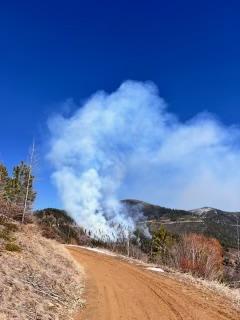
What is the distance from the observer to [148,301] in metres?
17.0

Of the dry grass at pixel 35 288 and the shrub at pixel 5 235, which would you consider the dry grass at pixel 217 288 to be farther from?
the shrub at pixel 5 235

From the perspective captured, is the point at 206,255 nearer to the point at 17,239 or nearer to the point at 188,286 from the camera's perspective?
the point at 188,286

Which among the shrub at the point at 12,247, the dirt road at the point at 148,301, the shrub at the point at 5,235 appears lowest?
the dirt road at the point at 148,301

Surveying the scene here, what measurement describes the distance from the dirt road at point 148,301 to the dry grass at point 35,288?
2.14ft

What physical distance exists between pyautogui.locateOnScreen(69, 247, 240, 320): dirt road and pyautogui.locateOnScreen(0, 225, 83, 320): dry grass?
653 millimetres

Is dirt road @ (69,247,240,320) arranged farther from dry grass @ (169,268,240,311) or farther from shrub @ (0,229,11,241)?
shrub @ (0,229,11,241)

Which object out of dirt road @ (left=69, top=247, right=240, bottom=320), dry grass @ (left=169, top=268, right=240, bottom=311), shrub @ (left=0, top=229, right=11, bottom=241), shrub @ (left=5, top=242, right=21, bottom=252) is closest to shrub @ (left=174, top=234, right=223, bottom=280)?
dry grass @ (left=169, top=268, right=240, bottom=311)

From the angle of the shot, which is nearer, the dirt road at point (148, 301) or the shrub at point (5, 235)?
the dirt road at point (148, 301)

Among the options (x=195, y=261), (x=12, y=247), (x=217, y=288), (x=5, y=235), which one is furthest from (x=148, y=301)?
(x=195, y=261)

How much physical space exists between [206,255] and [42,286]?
16.1 m

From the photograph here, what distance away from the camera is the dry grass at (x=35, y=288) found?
12.6m

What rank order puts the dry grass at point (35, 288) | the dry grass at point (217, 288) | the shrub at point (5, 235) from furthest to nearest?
the shrub at point (5, 235)
the dry grass at point (217, 288)
the dry grass at point (35, 288)

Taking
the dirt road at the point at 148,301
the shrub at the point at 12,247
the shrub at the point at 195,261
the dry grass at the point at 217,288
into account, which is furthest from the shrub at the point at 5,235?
the shrub at the point at 195,261

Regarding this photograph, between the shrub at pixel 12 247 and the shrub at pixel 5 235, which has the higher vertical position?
the shrub at pixel 5 235
